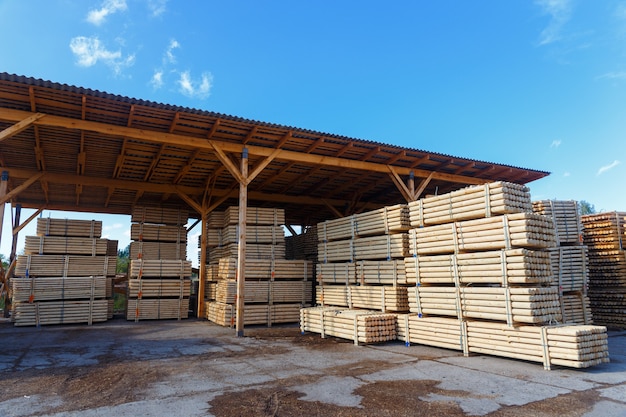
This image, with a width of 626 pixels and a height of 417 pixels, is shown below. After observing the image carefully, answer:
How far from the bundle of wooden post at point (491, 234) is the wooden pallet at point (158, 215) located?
38.2 ft

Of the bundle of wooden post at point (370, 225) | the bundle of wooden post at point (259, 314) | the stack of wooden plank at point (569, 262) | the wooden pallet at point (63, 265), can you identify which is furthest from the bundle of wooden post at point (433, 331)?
the wooden pallet at point (63, 265)

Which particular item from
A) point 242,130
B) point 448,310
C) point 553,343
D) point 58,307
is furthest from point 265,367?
point 58,307

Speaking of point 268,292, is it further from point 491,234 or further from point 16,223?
point 16,223

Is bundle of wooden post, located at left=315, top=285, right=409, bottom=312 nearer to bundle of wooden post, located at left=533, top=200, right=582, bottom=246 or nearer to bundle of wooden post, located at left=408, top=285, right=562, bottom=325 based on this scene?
bundle of wooden post, located at left=408, top=285, right=562, bottom=325

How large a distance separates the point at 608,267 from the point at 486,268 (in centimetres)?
769

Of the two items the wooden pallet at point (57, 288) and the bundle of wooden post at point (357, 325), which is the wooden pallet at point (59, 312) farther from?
the bundle of wooden post at point (357, 325)

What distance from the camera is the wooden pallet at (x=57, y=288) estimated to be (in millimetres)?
14570

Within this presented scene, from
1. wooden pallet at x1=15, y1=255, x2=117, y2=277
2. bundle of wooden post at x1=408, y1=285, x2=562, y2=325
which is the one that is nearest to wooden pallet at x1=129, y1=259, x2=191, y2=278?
wooden pallet at x1=15, y1=255, x2=117, y2=277

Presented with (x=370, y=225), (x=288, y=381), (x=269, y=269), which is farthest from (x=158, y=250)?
(x=288, y=381)

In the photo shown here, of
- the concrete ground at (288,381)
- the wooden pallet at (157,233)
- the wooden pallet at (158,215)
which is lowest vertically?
the concrete ground at (288,381)

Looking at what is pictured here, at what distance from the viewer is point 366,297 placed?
1188cm

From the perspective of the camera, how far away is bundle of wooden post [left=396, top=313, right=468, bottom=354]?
905cm

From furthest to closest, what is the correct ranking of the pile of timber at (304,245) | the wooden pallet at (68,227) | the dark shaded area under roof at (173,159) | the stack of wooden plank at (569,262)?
1. the pile of timber at (304,245)
2. the wooden pallet at (68,227)
3. the stack of wooden plank at (569,262)
4. the dark shaded area under roof at (173,159)

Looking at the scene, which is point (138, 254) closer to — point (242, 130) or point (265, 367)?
point (242, 130)
